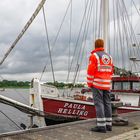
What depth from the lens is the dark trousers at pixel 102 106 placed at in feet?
24.9

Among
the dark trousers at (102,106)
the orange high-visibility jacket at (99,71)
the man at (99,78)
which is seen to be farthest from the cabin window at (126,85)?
the orange high-visibility jacket at (99,71)

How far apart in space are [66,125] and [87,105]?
7.65 m

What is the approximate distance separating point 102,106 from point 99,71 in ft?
2.57

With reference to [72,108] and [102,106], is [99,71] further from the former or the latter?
[72,108]

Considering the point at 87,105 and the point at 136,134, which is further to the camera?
the point at 87,105

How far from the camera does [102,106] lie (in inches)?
300

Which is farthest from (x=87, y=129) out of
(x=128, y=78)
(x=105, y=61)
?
(x=128, y=78)

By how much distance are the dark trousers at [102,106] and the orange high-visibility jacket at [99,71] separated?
0.15 m

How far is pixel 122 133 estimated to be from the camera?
771 cm

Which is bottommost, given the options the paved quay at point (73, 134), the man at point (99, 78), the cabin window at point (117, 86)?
the paved quay at point (73, 134)

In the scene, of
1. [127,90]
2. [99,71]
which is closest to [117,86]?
[127,90]

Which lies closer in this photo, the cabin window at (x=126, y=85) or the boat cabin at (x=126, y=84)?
the boat cabin at (x=126, y=84)

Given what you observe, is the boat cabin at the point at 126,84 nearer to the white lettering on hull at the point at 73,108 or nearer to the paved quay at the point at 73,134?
the white lettering on hull at the point at 73,108

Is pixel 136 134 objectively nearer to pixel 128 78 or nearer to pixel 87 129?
pixel 87 129
